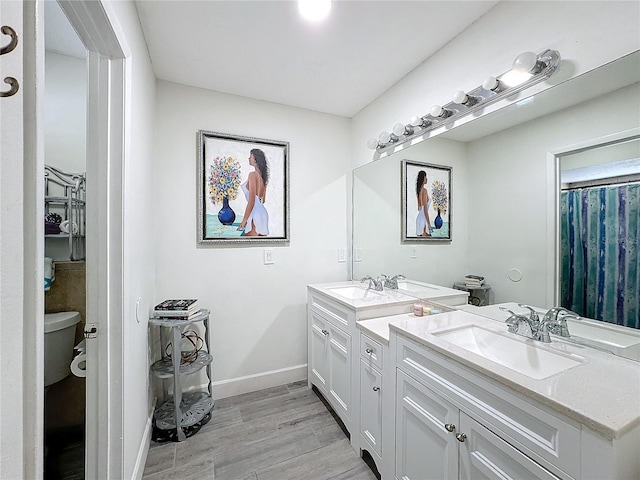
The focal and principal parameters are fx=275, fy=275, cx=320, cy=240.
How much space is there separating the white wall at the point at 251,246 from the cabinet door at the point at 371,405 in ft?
3.22

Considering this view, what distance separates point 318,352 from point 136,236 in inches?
60.0

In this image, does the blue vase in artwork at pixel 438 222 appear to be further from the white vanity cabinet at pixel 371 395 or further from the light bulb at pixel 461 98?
the white vanity cabinet at pixel 371 395

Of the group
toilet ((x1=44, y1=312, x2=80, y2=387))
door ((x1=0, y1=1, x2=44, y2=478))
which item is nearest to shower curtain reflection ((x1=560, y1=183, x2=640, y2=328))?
door ((x1=0, y1=1, x2=44, y2=478))

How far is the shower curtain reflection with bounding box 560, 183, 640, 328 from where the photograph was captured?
100 cm

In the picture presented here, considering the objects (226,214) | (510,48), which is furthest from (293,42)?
(226,214)

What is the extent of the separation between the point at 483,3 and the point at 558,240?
121 centimetres

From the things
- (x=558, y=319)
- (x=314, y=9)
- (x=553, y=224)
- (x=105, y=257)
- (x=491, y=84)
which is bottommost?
(x=558, y=319)

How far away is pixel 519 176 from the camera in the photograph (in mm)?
1354

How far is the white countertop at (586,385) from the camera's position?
671 mm

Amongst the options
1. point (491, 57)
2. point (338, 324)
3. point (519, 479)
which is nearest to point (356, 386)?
point (338, 324)

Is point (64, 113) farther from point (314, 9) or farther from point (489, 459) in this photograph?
point (489, 459)

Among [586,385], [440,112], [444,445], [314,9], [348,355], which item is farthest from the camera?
[348,355]

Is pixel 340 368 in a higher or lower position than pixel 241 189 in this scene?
lower

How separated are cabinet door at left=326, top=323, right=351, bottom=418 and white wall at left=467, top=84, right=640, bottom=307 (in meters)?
0.93
